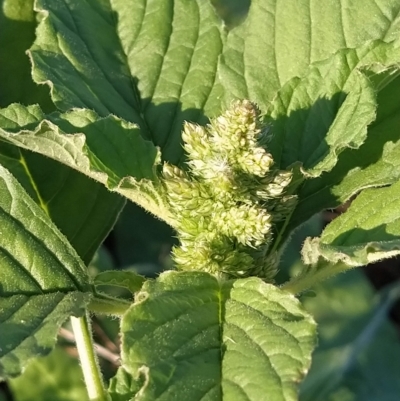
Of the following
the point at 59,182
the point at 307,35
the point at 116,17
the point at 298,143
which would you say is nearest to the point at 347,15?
the point at 307,35

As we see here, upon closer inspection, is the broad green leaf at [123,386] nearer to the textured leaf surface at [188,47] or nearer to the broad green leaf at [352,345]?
the textured leaf surface at [188,47]

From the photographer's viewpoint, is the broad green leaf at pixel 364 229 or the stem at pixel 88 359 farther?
the stem at pixel 88 359

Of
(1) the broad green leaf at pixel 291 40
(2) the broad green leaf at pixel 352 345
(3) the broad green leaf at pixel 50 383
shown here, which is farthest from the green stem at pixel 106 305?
(2) the broad green leaf at pixel 352 345

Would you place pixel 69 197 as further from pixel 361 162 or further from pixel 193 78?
pixel 361 162

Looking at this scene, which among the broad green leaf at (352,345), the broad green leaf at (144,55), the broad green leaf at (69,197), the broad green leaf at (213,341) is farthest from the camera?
the broad green leaf at (352,345)

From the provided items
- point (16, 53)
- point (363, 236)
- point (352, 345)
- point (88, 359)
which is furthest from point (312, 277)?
point (352, 345)

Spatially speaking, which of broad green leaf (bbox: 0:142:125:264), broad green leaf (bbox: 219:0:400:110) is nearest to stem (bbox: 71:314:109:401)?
broad green leaf (bbox: 0:142:125:264)
